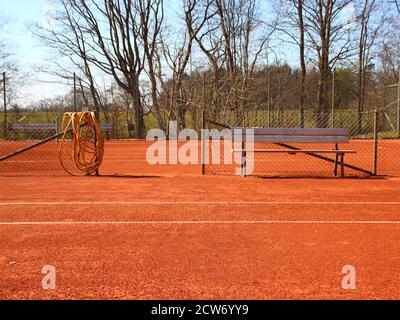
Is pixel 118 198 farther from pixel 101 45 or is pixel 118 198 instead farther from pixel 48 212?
pixel 101 45

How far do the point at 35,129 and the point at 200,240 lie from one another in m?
22.5

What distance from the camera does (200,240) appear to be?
5.25m

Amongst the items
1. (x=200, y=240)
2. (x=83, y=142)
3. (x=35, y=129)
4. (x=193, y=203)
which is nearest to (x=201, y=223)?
(x=200, y=240)

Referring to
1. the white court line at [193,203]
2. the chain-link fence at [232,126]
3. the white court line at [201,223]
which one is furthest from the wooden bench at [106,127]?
the white court line at [201,223]

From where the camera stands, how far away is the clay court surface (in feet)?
12.5

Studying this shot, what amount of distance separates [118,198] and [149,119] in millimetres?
23464

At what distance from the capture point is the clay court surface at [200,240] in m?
3.80

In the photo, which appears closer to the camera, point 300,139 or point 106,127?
point 300,139

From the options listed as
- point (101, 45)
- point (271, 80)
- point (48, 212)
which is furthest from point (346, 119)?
point (48, 212)

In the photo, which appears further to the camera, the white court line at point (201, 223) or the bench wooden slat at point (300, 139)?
the bench wooden slat at point (300, 139)

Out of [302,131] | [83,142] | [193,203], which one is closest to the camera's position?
[193,203]

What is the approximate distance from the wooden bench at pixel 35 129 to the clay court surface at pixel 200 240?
17.0m
